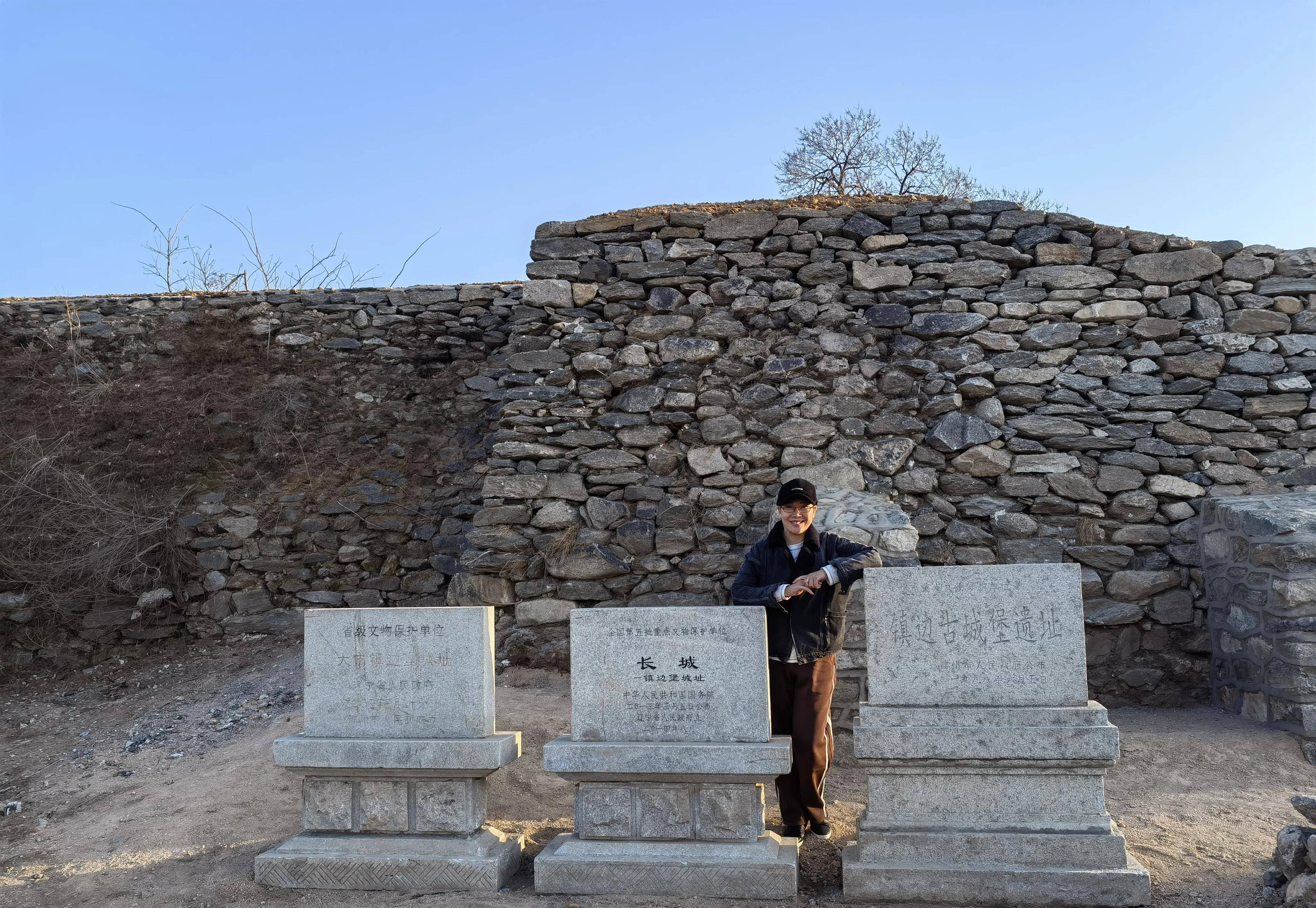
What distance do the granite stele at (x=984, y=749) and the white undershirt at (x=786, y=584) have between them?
0.81 feet

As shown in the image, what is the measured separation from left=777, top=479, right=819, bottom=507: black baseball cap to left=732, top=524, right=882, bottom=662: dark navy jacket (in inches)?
6.9

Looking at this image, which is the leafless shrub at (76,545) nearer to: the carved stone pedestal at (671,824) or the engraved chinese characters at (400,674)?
the engraved chinese characters at (400,674)

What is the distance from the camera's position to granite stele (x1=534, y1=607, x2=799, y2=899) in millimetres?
3836

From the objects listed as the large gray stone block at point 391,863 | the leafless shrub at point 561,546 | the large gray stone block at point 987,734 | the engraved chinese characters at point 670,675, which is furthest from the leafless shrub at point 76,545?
the large gray stone block at point 987,734

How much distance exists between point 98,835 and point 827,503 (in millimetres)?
4651

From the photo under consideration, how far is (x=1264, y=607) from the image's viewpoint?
5855 millimetres

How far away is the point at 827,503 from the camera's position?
6.40 m

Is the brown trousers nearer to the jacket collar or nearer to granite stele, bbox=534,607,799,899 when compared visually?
granite stele, bbox=534,607,799,899

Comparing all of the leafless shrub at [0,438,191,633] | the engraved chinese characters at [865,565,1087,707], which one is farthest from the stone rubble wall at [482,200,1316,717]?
the leafless shrub at [0,438,191,633]

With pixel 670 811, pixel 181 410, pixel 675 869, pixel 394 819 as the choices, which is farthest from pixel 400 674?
pixel 181 410

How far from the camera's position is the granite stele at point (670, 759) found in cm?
384

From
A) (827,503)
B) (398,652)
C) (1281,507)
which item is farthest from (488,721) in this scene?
(1281,507)

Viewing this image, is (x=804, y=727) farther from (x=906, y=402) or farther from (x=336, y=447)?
(x=336, y=447)

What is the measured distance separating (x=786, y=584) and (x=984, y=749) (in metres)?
1.06
